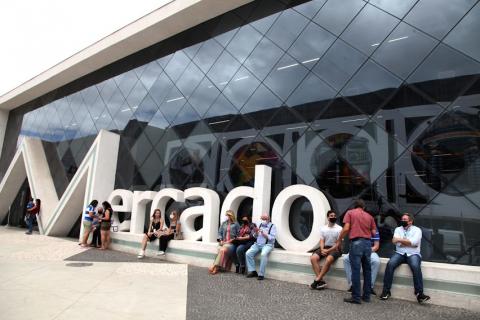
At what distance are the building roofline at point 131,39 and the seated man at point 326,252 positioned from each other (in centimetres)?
753

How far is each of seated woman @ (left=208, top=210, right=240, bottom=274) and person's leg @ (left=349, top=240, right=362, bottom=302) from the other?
290 cm

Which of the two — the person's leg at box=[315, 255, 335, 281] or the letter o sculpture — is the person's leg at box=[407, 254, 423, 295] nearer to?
the person's leg at box=[315, 255, 335, 281]

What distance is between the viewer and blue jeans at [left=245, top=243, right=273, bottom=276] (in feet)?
23.1

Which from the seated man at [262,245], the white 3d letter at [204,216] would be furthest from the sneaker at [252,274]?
the white 3d letter at [204,216]

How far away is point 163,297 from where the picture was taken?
17.5 ft

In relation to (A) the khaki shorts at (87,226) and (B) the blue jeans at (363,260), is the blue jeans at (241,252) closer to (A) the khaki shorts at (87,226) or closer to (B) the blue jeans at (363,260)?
(B) the blue jeans at (363,260)

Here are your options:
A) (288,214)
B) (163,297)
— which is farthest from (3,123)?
(163,297)

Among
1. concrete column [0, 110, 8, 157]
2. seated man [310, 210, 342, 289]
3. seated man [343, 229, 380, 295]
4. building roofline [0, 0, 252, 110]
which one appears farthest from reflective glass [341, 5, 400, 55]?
concrete column [0, 110, 8, 157]

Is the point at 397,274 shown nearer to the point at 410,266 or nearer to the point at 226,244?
the point at 410,266

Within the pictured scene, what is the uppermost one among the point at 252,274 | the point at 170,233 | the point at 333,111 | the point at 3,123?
the point at 3,123

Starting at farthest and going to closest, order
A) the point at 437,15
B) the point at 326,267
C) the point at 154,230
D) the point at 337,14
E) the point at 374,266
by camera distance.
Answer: the point at 154,230 → the point at 337,14 → the point at 437,15 → the point at 326,267 → the point at 374,266

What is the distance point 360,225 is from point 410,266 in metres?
1.02

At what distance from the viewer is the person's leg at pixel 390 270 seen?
18.5 feet

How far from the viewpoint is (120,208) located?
450 inches
